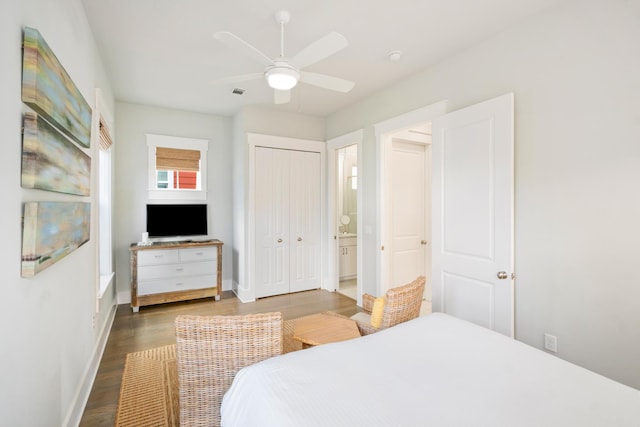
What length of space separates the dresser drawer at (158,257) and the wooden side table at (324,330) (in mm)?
2620

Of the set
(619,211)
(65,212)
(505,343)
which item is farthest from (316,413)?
(619,211)

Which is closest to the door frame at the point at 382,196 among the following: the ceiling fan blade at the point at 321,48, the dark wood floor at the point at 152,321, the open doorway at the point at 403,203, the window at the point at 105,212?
the open doorway at the point at 403,203

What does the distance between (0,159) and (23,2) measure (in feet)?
2.33

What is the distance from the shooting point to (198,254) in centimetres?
449

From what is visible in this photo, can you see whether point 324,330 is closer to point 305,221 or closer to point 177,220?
point 305,221

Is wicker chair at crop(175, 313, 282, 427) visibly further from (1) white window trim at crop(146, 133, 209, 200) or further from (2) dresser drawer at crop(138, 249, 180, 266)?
(1) white window trim at crop(146, 133, 209, 200)

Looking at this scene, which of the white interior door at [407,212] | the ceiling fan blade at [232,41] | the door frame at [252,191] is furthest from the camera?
the door frame at [252,191]

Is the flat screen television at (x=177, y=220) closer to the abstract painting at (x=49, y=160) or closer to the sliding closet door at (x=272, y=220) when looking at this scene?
the sliding closet door at (x=272, y=220)

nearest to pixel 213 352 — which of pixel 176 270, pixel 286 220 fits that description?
pixel 176 270

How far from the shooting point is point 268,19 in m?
2.46

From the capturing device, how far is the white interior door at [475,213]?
2547 mm

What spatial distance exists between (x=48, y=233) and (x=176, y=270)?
3.07 metres

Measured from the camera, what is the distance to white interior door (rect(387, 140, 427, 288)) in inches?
168

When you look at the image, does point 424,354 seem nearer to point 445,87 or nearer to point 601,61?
point 601,61
